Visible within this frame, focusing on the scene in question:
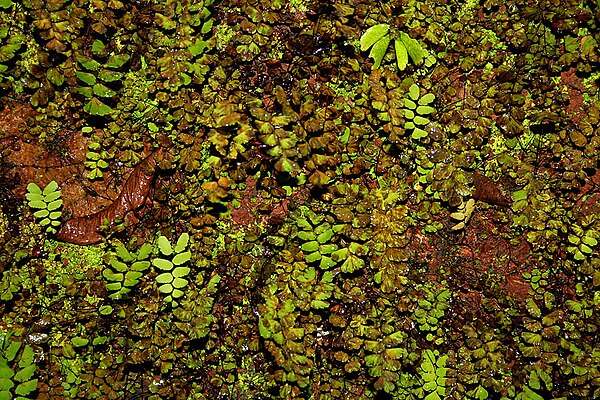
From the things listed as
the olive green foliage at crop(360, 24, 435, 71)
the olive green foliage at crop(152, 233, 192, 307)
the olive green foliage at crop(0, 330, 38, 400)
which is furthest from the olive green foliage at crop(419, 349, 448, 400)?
the olive green foliage at crop(0, 330, 38, 400)

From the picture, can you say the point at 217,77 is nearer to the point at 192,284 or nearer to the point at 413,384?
the point at 192,284

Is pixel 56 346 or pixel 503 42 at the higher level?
pixel 503 42

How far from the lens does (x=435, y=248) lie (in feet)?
11.1

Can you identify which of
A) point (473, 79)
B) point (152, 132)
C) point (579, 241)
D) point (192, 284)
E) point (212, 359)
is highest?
point (473, 79)

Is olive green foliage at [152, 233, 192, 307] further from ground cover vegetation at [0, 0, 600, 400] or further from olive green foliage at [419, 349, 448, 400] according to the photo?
olive green foliage at [419, 349, 448, 400]

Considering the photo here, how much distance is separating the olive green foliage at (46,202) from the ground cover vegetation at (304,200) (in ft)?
0.04

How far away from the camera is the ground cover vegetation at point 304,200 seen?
3074 mm

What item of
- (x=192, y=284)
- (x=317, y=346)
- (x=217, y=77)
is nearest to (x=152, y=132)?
(x=217, y=77)

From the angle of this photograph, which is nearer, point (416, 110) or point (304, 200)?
point (416, 110)

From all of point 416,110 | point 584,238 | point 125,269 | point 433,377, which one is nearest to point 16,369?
point 125,269

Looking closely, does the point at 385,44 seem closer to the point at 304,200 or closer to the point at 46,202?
the point at 304,200

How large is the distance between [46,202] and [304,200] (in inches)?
53.2

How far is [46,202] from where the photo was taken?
3186mm

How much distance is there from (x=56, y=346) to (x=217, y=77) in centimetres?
167
